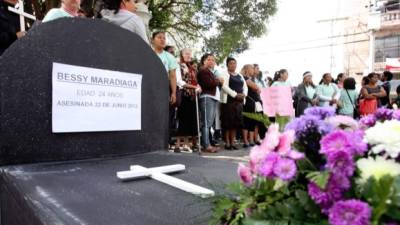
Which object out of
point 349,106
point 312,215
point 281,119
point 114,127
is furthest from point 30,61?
point 349,106

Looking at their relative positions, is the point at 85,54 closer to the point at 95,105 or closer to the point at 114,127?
the point at 95,105

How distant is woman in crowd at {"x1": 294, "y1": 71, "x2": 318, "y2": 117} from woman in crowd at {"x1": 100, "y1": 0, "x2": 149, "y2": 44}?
487cm

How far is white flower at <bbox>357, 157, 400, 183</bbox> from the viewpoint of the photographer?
2.43ft

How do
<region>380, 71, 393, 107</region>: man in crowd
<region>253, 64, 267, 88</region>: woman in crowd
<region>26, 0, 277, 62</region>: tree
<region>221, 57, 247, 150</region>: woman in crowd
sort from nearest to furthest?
<region>221, 57, 247, 150</region>: woman in crowd, <region>253, 64, 267, 88</region>: woman in crowd, <region>380, 71, 393, 107</region>: man in crowd, <region>26, 0, 277, 62</region>: tree

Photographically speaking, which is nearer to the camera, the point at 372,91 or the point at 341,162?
the point at 341,162

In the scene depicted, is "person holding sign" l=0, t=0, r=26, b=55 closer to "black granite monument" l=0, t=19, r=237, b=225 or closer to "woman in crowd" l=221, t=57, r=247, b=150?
"black granite monument" l=0, t=19, r=237, b=225

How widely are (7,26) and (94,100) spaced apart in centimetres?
134

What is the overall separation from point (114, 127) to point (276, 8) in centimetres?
939

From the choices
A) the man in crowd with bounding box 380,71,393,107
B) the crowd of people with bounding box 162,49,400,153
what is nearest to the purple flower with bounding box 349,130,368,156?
the crowd of people with bounding box 162,49,400,153

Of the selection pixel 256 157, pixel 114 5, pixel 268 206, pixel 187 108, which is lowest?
pixel 268 206

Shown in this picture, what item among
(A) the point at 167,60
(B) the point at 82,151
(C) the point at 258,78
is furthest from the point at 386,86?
(B) the point at 82,151

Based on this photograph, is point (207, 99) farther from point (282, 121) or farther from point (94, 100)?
point (282, 121)

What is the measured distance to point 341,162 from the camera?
75 cm

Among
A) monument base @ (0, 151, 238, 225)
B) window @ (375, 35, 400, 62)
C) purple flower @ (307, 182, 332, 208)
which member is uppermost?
window @ (375, 35, 400, 62)
